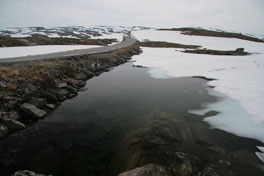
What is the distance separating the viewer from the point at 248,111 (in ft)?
27.3

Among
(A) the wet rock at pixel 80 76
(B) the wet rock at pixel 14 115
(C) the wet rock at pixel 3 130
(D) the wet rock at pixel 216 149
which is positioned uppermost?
(A) the wet rock at pixel 80 76

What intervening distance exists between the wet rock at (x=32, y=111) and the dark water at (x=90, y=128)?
47 centimetres

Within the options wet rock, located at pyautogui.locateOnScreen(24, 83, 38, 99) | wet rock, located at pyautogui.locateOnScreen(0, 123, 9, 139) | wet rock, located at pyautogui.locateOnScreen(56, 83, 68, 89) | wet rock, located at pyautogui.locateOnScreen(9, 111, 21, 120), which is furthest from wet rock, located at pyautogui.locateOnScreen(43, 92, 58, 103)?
wet rock, located at pyautogui.locateOnScreen(0, 123, 9, 139)

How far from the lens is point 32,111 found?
8.66 metres

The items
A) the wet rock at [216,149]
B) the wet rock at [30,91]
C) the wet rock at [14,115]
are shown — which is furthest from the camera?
the wet rock at [30,91]

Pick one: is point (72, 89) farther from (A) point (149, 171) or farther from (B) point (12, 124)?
(A) point (149, 171)

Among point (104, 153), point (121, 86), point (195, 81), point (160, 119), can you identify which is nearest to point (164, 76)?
point (195, 81)

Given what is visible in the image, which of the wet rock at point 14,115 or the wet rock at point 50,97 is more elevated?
the wet rock at point 50,97

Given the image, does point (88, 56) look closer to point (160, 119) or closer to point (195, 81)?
point (195, 81)

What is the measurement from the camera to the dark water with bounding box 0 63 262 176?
5.71 m

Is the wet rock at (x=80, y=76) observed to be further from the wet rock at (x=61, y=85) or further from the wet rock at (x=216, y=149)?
the wet rock at (x=216, y=149)

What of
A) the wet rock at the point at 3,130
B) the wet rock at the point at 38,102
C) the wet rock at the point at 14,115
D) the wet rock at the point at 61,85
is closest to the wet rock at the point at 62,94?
the wet rock at the point at 61,85

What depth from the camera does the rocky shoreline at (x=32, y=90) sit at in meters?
8.22

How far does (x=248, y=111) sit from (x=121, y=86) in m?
9.96
